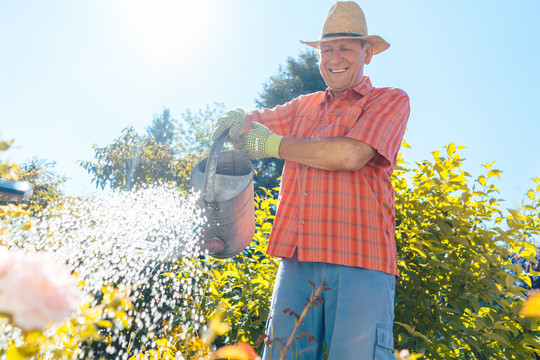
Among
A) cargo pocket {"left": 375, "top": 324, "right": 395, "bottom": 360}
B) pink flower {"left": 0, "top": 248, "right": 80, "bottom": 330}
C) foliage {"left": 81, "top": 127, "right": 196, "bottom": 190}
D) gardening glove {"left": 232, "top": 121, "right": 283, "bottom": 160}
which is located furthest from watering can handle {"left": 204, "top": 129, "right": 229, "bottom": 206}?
foliage {"left": 81, "top": 127, "right": 196, "bottom": 190}

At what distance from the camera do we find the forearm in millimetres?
1592

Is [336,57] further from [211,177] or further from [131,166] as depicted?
[131,166]

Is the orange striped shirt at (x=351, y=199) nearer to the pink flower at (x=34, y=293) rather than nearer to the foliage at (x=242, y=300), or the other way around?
the foliage at (x=242, y=300)

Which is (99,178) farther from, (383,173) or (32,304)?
(32,304)

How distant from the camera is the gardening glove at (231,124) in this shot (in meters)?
1.87

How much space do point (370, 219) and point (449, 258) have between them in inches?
29.8

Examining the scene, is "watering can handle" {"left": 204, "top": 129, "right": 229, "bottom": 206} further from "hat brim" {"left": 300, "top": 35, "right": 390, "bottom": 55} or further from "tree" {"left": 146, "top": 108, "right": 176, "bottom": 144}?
"tree" {"left": 146, "top": 108, "right": 176, "bottom": 144}

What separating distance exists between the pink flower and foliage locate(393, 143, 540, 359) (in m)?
1.72

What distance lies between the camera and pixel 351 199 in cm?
165

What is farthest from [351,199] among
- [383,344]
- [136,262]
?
[136,262]

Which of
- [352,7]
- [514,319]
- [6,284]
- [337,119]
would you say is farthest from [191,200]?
[514,319]

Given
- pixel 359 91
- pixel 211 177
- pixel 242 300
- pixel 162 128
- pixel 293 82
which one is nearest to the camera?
pixel 211 177

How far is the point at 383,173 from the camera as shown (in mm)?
1739

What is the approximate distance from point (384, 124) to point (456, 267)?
94cm
